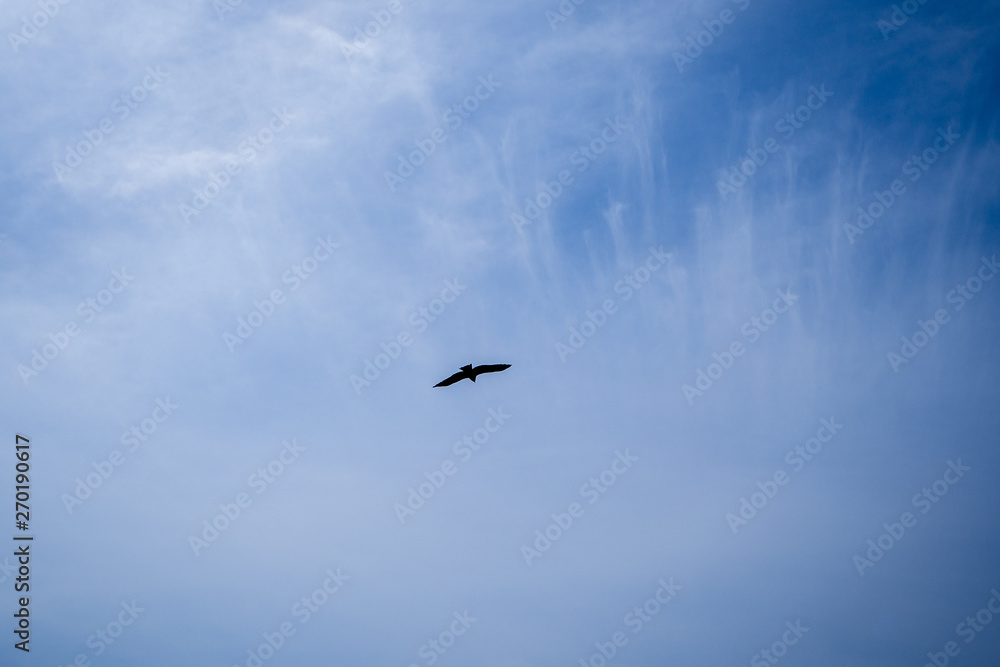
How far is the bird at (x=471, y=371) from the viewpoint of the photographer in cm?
3628

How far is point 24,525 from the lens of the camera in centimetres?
4375

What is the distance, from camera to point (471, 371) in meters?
36.4

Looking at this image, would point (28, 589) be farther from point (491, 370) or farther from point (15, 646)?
point (491, 370)

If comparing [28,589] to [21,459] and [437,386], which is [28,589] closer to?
[21,459]

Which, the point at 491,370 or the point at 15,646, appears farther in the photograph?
the point at 15,646

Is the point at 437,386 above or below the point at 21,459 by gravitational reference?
above

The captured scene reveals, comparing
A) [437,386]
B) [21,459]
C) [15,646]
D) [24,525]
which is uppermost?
[437,386]

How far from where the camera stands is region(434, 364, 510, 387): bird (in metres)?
36.3

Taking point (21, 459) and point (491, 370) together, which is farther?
point (21, 459)

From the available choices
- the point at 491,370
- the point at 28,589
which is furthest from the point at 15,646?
the point at 491,370

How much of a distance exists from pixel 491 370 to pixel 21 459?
3448 cm

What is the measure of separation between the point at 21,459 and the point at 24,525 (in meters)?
4.61

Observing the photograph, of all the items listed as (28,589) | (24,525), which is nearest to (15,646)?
(28,589)

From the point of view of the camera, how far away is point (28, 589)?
148 ft
